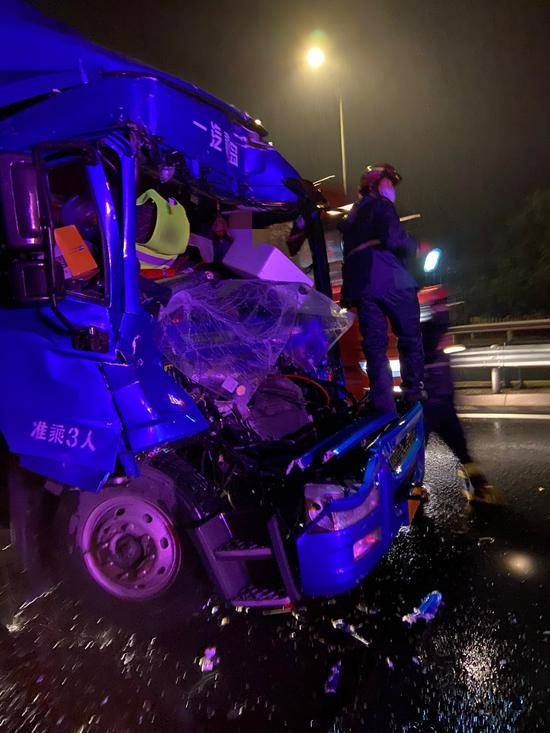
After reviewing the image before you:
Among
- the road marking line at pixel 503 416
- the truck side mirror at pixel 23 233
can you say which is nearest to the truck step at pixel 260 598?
the truck side mirror at pixel 23 233

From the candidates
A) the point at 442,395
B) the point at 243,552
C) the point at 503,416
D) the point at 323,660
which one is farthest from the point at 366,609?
the point at 503,416

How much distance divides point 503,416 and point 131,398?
19.9 ft

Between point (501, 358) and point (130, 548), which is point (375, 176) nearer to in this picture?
point (130, 548)

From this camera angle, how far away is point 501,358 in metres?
7.62

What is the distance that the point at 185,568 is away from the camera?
2.73 metres

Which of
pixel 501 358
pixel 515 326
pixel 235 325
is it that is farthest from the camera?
pixel 515 326

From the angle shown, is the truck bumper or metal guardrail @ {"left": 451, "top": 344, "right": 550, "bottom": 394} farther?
metal guardrail @ {"left": 451, "top": 344, "right": 550, "bottom": 394}

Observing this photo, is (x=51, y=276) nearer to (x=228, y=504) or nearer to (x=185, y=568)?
(x=228, y=504)

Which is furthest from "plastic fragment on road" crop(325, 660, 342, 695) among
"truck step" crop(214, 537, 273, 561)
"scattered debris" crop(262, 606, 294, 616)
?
"truck step" crop(214, 537, 273, 561)

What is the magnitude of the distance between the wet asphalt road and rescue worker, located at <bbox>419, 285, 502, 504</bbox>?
2.42 ft

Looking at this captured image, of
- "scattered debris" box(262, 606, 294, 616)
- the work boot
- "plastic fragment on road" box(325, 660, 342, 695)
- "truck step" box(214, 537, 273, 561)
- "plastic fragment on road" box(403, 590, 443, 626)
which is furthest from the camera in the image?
the work boot

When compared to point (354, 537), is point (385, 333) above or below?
above

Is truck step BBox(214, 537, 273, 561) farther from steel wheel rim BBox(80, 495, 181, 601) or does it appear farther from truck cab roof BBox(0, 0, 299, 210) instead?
truck cab roof BBox(0, 0, 299, 210)

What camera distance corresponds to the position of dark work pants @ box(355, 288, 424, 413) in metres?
3.79
